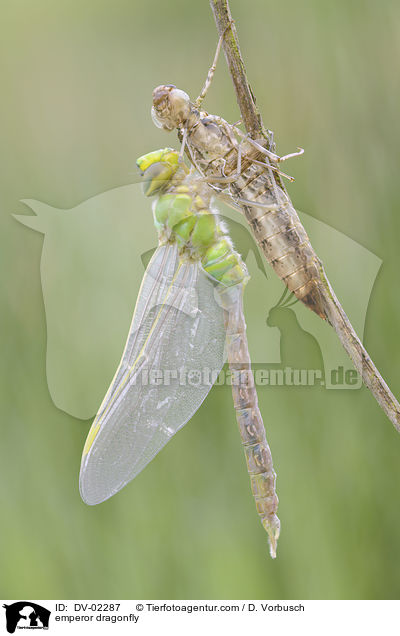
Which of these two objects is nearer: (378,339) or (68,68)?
(378,339)

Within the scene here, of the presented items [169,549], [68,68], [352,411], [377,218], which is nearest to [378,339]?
[352,411]

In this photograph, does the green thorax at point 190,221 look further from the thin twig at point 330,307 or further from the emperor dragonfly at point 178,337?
the thin twig at point 330,307

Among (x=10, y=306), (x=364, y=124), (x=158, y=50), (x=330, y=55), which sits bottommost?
(x=10, y=306)

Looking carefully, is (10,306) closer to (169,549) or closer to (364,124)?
(169,549)
